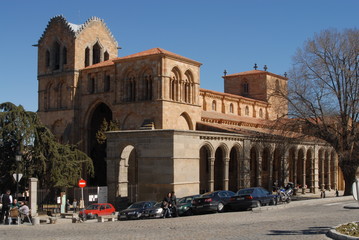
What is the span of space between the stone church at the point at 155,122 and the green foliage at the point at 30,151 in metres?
3.82

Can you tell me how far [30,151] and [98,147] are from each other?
1538 centimetres

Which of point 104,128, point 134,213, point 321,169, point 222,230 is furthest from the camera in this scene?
point 321,169

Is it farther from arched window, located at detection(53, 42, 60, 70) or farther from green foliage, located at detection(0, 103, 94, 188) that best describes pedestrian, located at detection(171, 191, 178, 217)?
arched window, located at detection(53, 42, 60, 70)

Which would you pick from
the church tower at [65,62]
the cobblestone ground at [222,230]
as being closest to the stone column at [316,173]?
the church tower at [65,62]

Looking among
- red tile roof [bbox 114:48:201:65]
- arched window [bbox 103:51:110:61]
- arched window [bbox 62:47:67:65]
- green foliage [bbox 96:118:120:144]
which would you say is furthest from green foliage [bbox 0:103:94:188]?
arched window [bbox 103:51:110:61]

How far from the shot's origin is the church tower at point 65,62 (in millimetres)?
50375

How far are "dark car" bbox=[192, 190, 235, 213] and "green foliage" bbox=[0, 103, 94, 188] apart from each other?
464 inches

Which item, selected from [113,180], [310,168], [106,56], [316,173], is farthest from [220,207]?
[106,56]

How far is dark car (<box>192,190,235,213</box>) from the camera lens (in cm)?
2711

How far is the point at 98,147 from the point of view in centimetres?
4944

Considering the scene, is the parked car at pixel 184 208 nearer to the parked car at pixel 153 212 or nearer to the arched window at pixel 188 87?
the parked car at pixel 153 212

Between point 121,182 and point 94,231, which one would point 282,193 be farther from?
point 94,231

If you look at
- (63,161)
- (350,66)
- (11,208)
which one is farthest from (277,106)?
(11,208)

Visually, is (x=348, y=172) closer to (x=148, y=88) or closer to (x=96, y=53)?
(x=148, y=88)
